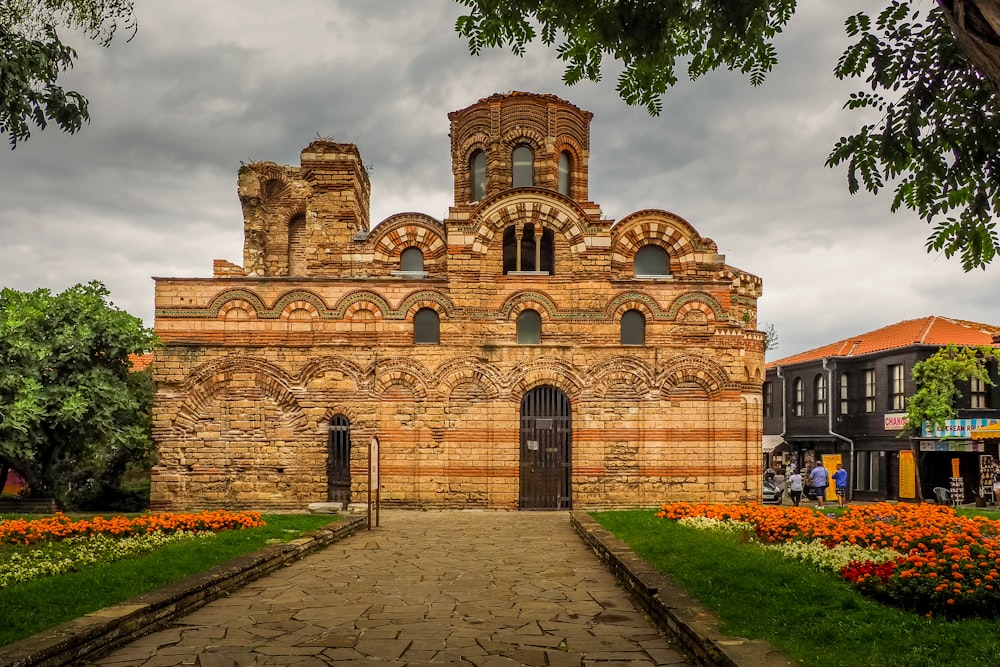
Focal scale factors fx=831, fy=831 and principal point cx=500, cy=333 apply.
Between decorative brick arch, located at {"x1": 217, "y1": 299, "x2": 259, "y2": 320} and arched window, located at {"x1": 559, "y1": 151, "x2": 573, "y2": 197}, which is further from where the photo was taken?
arched window, located at {"x1": 559, "y1": 151, "x2": 573, "y2": 197}

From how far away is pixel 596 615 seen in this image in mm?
8172

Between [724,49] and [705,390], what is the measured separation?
586 inches

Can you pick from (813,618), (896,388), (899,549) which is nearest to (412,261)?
(899,549)

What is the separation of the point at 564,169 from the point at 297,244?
27.8 ft

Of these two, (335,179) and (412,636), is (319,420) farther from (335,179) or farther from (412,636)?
(412,636)

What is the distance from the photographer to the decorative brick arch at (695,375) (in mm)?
20234

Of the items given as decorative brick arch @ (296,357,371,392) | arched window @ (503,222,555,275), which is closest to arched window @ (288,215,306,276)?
decorative brick arch @ (296,357,371,392)

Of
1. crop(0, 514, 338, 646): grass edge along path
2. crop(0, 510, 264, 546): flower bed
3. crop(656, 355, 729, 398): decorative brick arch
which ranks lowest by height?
crop(0, 510, 264, 546): flower bed

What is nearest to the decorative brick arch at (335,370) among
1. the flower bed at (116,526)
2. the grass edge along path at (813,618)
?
the flower bed at (116,526)

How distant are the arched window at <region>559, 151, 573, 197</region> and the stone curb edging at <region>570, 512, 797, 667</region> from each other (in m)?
15.2

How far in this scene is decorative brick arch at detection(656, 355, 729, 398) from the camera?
20.2 m

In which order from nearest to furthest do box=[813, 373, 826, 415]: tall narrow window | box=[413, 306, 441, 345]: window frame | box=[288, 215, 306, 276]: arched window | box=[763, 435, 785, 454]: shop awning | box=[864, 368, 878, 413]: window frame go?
box=[413, 306, 441, 345]: window frame < box=[288, 215, 306, 276]: arched window < box=[864, 368, 878, 413]: window frame < box=[813, 373, 826, 415]: tall narrow window < box=[763, 435, 785, 454]: shop awning

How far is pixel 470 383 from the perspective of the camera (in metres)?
20.1

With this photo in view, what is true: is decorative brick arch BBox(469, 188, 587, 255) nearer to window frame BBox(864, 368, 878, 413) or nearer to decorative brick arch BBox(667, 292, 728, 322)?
decorative brick arch BBox(667, 292, 728, 322)
